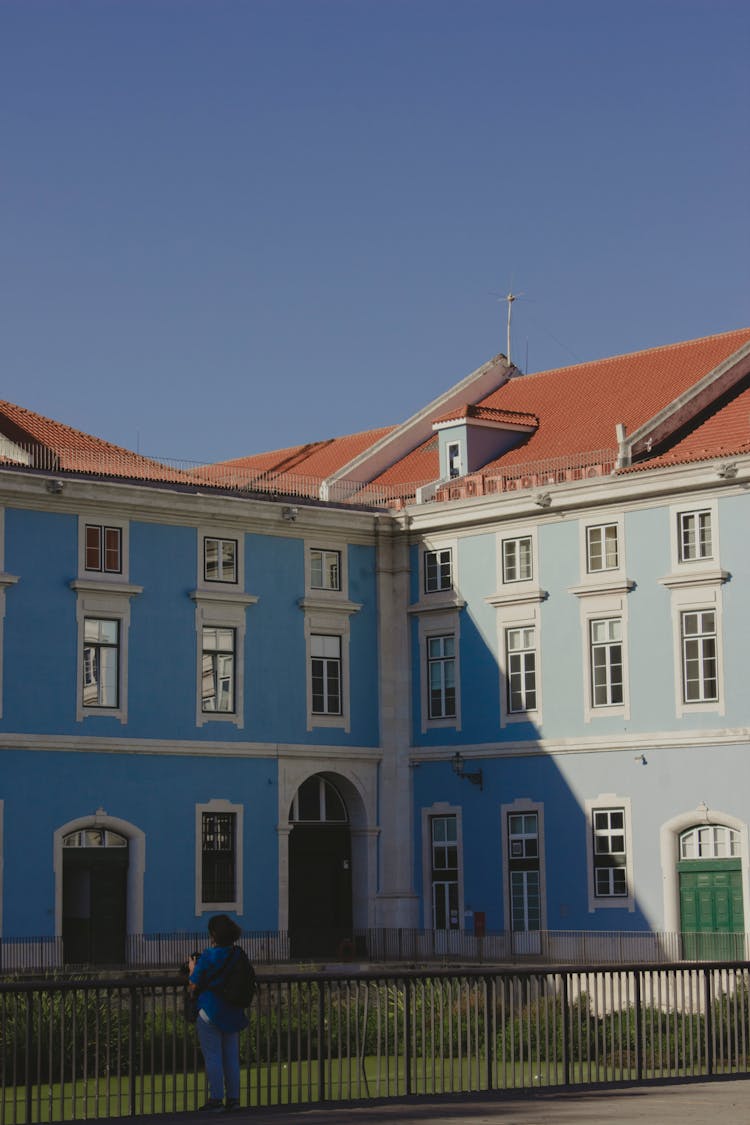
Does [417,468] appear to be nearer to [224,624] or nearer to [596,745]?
[224,624]

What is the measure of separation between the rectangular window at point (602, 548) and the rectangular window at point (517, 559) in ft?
5.28

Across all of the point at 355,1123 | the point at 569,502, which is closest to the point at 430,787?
the point at 569,502

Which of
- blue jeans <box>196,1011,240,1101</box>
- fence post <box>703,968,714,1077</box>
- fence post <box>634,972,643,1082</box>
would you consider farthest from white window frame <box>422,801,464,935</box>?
blue jeans <box>196,1011,240,1101</box>

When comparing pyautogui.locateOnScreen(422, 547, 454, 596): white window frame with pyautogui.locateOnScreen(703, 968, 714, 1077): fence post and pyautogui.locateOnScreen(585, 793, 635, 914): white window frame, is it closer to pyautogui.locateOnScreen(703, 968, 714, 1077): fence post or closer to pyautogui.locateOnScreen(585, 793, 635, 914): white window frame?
pyautogui.locateOnScreen(585, 793, 635, 914): white window frame

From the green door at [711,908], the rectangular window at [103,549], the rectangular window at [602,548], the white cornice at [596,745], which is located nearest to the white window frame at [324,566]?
the white cornice at [596,745]

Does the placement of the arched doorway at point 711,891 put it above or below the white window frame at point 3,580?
below

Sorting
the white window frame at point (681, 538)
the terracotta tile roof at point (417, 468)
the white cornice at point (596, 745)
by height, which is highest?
the terracotta tile roof at point (417, 468)

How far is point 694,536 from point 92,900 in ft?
44.5

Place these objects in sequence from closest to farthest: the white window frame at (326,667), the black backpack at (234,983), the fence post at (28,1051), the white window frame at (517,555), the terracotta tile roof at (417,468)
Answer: the fence post at (28,1051) → the black backpack at (234,983) → the white window frame at (517,555) → the white window frame at (326,667) → the terracotta tile roof at (417,468)

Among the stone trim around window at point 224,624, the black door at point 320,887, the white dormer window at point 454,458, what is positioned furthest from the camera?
the white dormer window at point 454,458

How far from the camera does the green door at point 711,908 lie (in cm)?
3919

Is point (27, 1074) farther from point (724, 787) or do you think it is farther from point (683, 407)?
point (683, 407)

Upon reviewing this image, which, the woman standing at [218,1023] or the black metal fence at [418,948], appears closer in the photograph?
the woman standing at [218,1023]

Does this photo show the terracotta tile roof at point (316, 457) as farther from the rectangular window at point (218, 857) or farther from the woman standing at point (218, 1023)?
the woman standing at point (218, 1023)
